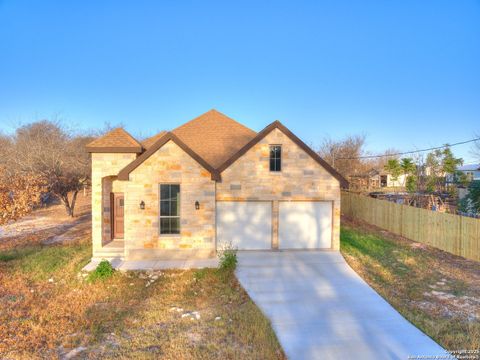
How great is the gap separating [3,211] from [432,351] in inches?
505

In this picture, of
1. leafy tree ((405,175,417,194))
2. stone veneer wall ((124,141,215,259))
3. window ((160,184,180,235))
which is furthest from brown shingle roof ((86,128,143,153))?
leafy tree ((405,175,417,194))

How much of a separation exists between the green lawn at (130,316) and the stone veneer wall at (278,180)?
11.3ft

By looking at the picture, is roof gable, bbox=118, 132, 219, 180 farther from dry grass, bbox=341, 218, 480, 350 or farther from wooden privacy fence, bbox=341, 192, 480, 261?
wooden privacy fence, bbox=341, 192, 480, 261

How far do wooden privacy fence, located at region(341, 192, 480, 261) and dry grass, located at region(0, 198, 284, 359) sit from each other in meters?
10.1

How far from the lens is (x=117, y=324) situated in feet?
22.1

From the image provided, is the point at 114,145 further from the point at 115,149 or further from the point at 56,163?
the point at 56,163

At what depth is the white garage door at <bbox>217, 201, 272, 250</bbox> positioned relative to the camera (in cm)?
1202

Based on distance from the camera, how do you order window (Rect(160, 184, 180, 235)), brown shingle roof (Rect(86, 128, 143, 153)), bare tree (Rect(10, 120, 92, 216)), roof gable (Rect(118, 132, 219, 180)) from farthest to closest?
bare tree (Rect(10, 120, 92, 216)) → brown shingle roof (Rect(86, 128, 143, 153)) → window (Rect(160, 184, 180, 235)) → roof gable (Rect(118, 132, 219, 180))

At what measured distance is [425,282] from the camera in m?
9.45

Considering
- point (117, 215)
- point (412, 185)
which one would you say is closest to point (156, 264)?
point (117, 215)

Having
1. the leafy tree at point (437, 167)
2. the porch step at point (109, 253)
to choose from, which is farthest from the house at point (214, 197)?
the leafy tree at point (437, 167)

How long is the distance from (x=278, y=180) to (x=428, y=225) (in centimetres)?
838

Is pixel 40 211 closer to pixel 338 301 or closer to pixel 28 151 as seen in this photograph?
pixel 28 151

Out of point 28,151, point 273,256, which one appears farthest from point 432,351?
point 28,151
